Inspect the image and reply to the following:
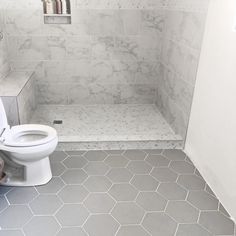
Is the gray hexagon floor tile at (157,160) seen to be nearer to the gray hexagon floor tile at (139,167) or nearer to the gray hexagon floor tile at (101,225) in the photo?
the gray hexagon floor tile at (139,167)

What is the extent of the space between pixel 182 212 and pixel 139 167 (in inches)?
23.8

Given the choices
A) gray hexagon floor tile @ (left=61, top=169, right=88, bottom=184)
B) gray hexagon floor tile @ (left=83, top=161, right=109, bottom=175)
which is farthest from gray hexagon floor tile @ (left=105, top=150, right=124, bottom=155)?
gray hexagon floor tile @ (left=61, top=169, right=88, bottom=184)

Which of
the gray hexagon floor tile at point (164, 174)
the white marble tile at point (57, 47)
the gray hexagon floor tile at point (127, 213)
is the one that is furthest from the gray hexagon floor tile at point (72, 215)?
the white marble tile at point (57, 47)

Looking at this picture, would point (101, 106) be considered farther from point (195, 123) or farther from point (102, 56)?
point (195, 123)

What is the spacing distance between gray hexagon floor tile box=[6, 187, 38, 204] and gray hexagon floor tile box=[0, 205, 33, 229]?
6cm

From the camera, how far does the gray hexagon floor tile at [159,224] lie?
1754mm

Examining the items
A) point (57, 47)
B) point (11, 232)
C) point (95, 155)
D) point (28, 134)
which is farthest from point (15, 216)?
point (57, 47)

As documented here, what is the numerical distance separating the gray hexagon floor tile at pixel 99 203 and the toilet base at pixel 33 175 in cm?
42

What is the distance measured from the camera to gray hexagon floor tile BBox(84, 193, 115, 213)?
75.9 inches

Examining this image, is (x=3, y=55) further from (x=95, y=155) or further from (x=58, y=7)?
(x=95, y=155)

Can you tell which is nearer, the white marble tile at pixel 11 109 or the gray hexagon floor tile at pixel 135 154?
the white marble tile at pixel 11 109

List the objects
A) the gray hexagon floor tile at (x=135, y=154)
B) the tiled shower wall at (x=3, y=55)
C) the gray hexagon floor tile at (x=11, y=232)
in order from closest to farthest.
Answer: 1. the gray hexagon floor tile at (x=11, y=232)
2. the gray hexagon floor tile at (x=135, y=154)
3. the tiled shower wall at (x=3, y=55)

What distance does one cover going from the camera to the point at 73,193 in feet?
6.82

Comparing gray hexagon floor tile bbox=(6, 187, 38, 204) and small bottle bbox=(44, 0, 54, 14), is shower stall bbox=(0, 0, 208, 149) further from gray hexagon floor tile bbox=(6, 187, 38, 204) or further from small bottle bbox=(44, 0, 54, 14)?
gray hexagon floor tile bbox=(6, 187, 38, 204)
